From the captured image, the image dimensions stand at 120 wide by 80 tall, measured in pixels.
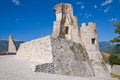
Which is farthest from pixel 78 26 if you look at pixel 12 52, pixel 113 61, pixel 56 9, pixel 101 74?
pixel 113 61

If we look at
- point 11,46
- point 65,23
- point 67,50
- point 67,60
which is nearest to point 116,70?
point 65,23

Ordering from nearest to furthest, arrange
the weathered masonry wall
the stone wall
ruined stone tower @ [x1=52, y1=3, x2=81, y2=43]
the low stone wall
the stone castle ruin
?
the stone wall < the stone castle ruin < the weathered masonry wall < ruined stone tower @ [x1=52, y1=3, x2=81, y2=43] < the low stone wall

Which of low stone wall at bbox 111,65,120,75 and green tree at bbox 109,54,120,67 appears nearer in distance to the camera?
low stone wall at bbox 111,65,120,75

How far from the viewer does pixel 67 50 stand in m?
22.0

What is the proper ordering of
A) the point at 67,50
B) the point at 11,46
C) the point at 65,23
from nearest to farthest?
the point at 67,50 → the point at 65,23 → the point at 11,46

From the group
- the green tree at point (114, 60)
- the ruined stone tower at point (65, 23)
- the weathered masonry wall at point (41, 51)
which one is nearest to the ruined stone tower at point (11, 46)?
the ruined stone tower at point (65, 23)

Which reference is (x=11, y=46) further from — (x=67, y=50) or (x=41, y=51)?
(x=67, y=50)

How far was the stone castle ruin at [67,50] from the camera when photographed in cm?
1941

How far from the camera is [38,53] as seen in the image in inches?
836

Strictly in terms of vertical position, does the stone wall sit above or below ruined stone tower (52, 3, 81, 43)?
below

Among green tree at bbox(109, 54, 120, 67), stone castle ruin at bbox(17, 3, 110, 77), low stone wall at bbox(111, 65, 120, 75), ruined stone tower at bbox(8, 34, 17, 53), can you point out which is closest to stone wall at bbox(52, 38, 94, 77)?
stone castle ruin at bbox(17, 3, 110, 77)

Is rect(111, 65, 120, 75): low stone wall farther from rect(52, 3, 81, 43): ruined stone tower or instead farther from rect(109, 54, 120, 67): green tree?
rect(52, 3, 81, 43): ruined stone tower

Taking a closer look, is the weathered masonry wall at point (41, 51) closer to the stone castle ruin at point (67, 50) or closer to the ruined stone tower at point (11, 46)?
the stone castle ruin at point (67, 50)

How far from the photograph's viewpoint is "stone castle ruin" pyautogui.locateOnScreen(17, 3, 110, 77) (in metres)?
19.4
